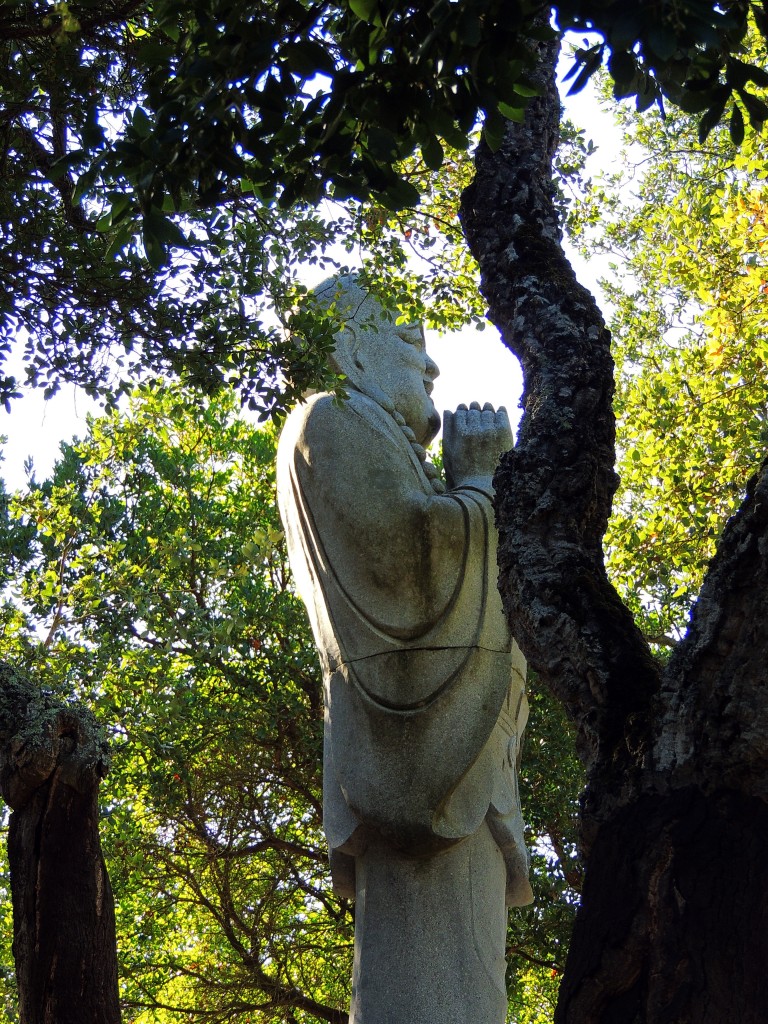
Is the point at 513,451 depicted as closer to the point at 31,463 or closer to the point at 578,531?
the point at 578,531

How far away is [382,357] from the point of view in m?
5.91

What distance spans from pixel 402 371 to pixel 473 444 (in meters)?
0.47

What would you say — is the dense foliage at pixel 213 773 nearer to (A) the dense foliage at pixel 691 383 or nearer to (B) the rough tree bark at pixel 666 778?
(A) the dense foliage at pixel 691 383

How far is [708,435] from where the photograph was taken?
924 cm

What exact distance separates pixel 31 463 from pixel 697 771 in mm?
10799

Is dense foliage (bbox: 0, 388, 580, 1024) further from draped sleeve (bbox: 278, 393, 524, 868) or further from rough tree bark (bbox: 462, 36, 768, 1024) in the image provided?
rough tree bark (bbox: 462, 36, 768, 1024)

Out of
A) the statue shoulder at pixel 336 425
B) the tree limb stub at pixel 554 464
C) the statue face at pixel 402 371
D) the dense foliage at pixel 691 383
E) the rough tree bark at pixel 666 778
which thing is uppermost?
the dense foliage at pixel 691 383

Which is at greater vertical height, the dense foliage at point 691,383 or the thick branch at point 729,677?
the dense foliage at point 691,383

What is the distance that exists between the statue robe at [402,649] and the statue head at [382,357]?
337mm

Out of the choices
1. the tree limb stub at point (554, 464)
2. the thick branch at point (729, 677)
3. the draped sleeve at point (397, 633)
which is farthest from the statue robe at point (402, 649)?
the thick branch at point (729, 677)

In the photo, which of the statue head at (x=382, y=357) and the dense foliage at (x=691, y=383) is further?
the dense foliage at (x=691, y=383)

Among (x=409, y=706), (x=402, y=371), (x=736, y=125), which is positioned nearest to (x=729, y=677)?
(x=736, y=125)

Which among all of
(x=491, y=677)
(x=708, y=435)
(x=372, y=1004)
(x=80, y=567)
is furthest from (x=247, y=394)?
(x=80, y=567)

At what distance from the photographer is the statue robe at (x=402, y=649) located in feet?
16.4
